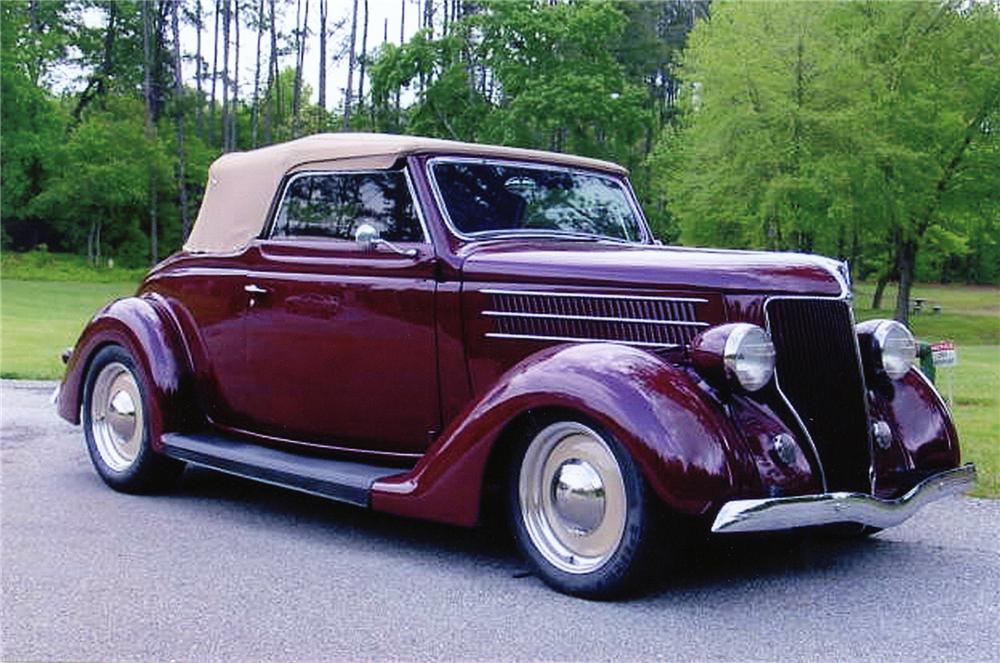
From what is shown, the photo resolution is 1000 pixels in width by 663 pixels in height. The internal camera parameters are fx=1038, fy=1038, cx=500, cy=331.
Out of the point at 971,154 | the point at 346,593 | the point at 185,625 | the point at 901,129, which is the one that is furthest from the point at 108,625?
the point at 971,154

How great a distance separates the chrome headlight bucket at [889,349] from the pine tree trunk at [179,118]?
46216mm

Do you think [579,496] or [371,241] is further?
[371,241]

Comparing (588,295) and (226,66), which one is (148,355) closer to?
(588,295)

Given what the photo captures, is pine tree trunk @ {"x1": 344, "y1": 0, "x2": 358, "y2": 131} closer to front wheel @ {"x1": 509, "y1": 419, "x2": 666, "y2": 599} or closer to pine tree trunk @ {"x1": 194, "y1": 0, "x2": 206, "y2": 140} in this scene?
pine tree trunk @ {"x1": 194, "y1": 0, "x2": 206, "y2": 140}

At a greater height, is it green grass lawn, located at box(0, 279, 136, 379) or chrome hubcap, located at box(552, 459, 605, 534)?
chrome hubcap, located at box(552, 459, 605, 534)

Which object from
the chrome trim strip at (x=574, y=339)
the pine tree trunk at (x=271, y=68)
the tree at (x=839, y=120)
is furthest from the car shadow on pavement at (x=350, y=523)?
the pine tree trunk at (x=271, y=68)

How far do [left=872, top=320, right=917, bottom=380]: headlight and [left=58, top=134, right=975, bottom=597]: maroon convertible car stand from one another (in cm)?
1

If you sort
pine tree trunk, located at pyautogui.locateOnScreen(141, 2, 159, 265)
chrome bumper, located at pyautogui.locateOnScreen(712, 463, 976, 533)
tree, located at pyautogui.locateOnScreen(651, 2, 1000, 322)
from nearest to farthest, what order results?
chrome bumper, located at pyautogui.locateOnScreen(712, 463, 976, 533) → tree, located at pyautogui.locateOnScreen(651, 2, 1000, 322) → pine tree trunk, located at pyautogui.locateOnScreen(141, 2, 159, 265)

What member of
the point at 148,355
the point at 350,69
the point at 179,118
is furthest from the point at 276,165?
the point at 179,118

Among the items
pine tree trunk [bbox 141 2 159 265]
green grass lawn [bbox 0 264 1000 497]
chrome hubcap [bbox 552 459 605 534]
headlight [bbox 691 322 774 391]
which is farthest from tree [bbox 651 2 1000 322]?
pine tree trunk [bbox 141 2 159 265]

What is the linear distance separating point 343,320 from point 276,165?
1.24 meters

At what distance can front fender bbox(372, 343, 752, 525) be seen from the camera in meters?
3.67

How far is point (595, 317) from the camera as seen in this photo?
14.4 ft

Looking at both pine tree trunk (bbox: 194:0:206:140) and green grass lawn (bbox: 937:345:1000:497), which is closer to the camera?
green grass lawn (bbox: 937:345:1000:497)
